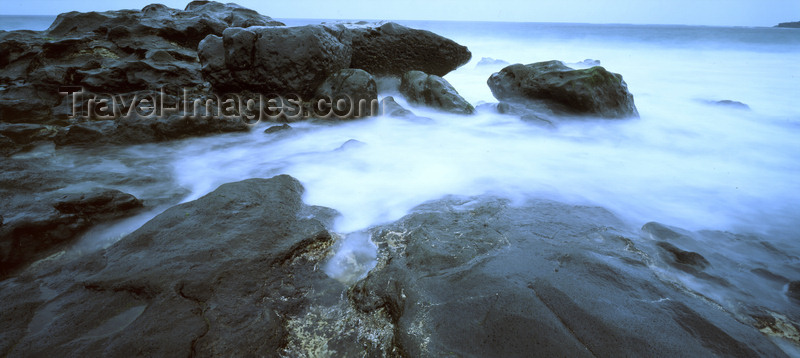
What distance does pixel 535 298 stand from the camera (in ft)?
5.97

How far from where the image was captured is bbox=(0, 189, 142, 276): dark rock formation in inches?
87.9

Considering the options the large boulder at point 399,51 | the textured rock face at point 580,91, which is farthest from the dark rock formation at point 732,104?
the large boulder at point 399,51

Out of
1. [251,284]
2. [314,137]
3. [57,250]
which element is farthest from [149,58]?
[251,284]

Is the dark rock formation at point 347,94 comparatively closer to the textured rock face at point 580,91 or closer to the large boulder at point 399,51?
the large boulder at point 399,51

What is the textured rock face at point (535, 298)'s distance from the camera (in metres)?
1.60

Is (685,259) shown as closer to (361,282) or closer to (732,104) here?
(361,282)

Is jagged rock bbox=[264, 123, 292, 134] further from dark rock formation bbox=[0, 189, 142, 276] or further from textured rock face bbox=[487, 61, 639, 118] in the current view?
textured rock face bbox=[487, 61, 639, 118]

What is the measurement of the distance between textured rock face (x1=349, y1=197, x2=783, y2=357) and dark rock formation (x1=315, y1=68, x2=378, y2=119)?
12.4 feet

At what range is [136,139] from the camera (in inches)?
182

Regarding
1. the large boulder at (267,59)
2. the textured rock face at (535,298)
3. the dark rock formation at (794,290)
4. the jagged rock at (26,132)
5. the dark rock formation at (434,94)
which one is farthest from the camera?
the dark rock formation at (434,94)

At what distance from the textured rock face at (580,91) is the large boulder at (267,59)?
3.84 metres

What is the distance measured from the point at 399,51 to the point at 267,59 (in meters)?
3.12

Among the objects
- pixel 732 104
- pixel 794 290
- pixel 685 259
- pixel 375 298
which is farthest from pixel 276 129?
pixel 732 104

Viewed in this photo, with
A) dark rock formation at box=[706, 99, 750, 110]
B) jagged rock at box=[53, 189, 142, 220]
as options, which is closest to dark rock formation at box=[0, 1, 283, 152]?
jagged rock at box=[53, 189, 142, 220]
